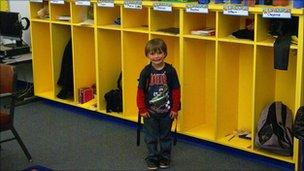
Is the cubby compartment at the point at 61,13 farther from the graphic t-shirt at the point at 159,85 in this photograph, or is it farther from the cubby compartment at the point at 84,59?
the graphic t-shirt at the point at 159,85

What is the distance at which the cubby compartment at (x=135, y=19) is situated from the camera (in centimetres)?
430

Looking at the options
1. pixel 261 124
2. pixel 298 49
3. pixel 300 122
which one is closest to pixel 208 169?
pixel 261 124

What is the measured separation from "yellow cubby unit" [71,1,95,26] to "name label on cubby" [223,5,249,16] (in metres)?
1.60

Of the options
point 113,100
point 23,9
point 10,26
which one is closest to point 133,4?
point 113,100

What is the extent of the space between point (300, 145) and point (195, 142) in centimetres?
102

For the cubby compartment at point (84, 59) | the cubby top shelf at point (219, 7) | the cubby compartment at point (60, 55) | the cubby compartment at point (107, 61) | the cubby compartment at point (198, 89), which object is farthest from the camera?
the cubby compartment at point (60, 55)

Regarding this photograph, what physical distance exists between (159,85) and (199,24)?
2.60 ft

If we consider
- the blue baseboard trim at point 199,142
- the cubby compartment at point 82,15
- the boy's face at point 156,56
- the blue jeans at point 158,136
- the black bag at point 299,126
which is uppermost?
the cubby compartment at point 82,15

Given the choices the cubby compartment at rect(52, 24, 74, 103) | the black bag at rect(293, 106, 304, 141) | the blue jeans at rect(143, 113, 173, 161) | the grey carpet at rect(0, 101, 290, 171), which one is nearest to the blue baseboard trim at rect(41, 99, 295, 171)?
the grey carpet at rect(0, 101, 290, 171)

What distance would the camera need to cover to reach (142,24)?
14.8ft

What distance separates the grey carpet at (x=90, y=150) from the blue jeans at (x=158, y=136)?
114mm

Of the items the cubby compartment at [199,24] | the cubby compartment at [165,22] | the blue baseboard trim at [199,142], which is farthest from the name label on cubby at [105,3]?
the blue baseboard trim at [199,142]

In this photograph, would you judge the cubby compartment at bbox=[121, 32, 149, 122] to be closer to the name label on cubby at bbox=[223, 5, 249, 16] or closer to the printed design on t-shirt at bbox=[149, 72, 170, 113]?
the printed design on t-shirt at bbox=[149, 72, 170, 113]

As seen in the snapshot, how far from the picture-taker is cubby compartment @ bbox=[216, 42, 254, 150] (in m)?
3.82
